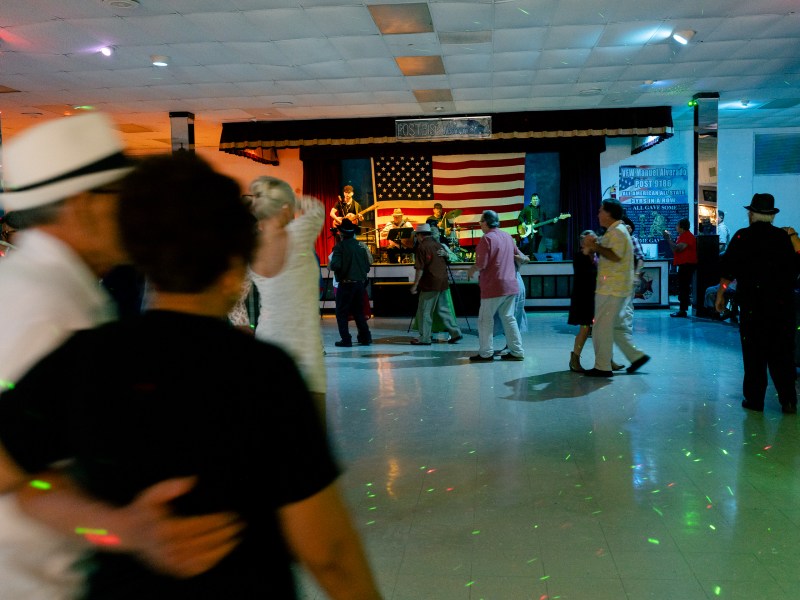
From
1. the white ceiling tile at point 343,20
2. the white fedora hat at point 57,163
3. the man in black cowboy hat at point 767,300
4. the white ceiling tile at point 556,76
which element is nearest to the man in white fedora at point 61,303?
the white fedora hat at point 57,163


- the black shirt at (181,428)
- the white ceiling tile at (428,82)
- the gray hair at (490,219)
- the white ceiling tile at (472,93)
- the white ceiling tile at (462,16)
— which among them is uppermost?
the white ceiling tile at (472,93)

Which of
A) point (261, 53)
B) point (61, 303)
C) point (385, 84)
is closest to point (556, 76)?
point (385, 84)

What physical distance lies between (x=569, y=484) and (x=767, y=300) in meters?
2.20

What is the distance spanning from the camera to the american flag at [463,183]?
44.5 ft

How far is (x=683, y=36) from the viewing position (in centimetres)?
725

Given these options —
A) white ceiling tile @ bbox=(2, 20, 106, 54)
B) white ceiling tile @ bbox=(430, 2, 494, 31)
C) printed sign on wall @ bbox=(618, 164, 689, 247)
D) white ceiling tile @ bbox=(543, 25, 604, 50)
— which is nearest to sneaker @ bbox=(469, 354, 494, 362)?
white ceiling tile @ bbox=(430, 2, 494, 31)

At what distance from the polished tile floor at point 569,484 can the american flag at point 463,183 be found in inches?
304

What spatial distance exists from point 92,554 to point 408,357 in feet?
21.3

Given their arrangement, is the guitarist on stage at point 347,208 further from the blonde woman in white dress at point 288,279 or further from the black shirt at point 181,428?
the black shirt at point 181,428

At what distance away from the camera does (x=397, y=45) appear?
293 inches

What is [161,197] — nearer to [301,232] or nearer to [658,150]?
[301,232]

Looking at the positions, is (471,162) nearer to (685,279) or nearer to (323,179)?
(323,179)

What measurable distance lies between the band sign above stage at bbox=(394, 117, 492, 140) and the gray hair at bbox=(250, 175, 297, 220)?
9405 mm

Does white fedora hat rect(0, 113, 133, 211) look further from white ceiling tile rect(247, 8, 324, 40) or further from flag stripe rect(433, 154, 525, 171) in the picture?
flag stripe rect(433, 154, 525, 171)
